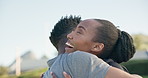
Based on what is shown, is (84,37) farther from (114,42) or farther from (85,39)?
(114,42)

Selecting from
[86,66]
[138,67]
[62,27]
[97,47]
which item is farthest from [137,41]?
[86,66]

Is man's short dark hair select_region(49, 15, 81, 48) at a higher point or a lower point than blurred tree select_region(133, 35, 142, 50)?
higher

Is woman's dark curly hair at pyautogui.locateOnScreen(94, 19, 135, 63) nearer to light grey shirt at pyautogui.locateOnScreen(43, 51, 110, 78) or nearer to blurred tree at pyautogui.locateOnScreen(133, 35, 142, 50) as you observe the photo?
light grey shirt at pyautogui.locateOnScreen(43, 51, 110, 78)

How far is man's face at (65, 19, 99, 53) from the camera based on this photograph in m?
2.89

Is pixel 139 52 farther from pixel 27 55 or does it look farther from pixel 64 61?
pixel 64 61

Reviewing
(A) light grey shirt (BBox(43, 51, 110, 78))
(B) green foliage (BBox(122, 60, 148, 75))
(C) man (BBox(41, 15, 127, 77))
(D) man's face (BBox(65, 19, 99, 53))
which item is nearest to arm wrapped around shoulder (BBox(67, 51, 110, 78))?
A: (A) light grey shirt (BBox(43, 51, 110, 78))

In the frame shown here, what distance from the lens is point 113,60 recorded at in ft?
10.2

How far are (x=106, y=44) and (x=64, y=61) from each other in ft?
1.61

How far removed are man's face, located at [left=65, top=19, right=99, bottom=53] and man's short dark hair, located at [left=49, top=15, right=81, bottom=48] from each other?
871 mm

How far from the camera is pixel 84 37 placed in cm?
289

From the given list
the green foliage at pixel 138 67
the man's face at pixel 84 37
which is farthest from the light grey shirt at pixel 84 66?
the green foliage at pixel 138 67

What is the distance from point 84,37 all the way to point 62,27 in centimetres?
104

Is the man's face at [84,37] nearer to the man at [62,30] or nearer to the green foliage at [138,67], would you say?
the man at [62,30]

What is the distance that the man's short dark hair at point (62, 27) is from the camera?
12.6 feet
